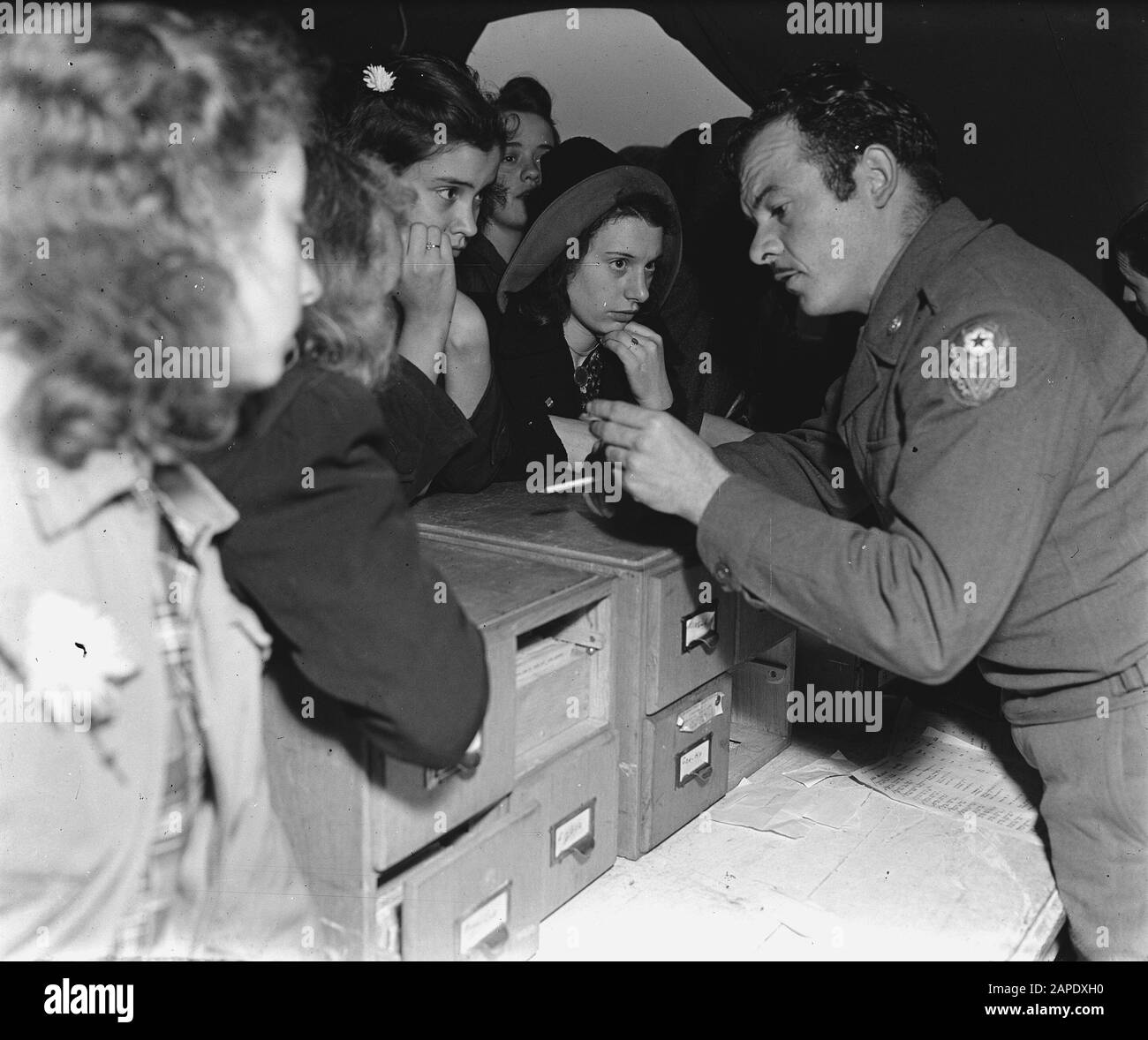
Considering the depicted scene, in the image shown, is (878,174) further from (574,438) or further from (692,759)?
(692,759)

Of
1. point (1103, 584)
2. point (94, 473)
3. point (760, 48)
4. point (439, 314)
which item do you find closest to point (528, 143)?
point (760, 48)

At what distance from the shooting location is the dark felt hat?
207 centimetres

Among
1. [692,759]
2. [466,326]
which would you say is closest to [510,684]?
[692,759]

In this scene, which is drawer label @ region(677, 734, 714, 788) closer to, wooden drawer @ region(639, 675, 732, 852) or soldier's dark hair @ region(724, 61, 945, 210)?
wooden drawer @ region(639, 675, 732, 852)

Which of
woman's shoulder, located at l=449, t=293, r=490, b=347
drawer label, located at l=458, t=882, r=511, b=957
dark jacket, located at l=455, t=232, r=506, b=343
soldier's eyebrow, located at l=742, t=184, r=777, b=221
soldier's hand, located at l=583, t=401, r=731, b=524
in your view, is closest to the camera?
drawer label, located at l=458, t=882, r=511, b=957

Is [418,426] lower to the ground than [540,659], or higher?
higher

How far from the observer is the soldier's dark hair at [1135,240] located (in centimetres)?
210

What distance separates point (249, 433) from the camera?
3.06 ft

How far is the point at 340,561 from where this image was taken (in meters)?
0.93

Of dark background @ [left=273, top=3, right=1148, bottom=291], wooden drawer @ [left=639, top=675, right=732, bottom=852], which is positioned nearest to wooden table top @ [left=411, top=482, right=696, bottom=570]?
wooden drawer @ [left=639, top=675, right=732, bottom=852]

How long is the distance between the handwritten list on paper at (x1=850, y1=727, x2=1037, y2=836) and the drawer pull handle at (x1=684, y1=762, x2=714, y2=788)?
247 mm

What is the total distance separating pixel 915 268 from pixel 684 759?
→ 0.72 m

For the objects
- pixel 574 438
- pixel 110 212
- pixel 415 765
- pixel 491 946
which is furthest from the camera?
pixel 574 438
